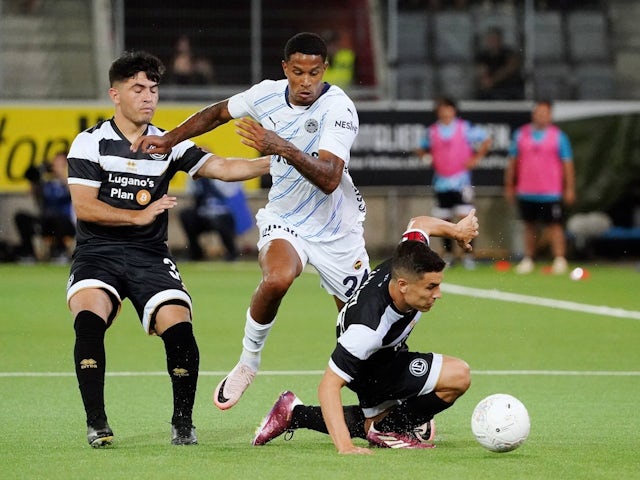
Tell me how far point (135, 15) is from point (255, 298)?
13.9 meters

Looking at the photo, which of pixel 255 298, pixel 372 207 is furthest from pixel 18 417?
pixel 372 207

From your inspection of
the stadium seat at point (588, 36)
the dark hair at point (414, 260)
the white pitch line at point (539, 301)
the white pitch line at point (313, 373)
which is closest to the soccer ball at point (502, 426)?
the dark hair at point (414, 260)

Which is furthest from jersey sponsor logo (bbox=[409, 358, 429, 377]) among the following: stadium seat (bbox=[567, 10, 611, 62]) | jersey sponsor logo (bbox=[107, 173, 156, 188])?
stadium seat (bbox=[567, 10, 611, 62])

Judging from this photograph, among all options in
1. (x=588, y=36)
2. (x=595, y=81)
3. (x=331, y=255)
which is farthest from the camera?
(x=588, y=36)

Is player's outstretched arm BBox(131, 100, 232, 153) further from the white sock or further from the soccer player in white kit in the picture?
the white sock

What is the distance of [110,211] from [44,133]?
1364 centimetres

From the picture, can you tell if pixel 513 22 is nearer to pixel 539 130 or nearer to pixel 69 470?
pixel 539 130

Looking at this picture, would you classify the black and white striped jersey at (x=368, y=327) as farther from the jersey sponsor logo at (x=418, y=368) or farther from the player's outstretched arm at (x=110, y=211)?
the player's outstretched arm at (x=110, y=211)

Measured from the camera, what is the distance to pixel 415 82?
21875 millimetres

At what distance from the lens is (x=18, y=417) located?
765 centimetres

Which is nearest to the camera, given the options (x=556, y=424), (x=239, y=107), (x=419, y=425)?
(x=419, y=425)

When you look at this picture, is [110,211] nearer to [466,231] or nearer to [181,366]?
[181,366]

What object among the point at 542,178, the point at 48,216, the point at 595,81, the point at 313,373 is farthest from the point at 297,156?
the point at 595,81

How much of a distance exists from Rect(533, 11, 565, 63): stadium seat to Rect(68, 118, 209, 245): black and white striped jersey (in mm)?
15883
